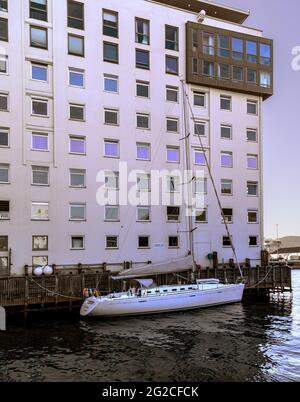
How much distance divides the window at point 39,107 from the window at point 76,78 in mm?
3369

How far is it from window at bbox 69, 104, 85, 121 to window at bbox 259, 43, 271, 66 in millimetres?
22473

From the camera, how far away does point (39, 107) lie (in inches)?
1591

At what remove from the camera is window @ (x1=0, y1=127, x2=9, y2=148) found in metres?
38.7

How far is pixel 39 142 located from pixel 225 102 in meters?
21.7

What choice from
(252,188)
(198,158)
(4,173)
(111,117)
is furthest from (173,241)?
(4,173)

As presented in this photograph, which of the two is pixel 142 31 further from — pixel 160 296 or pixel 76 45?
pixel 160 296

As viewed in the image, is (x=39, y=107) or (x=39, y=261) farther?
(x=39, y=107)

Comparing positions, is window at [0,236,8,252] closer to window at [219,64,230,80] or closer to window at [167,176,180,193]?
window at [167,176,180,193]

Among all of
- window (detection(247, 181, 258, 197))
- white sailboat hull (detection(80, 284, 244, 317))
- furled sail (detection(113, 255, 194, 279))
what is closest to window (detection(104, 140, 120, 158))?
furled sail (detection(113, 255, 194, 279))

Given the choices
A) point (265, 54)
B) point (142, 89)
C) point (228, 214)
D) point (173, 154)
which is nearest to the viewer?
point (142, 89)

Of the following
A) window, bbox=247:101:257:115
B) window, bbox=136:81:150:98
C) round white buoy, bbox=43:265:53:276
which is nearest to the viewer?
round white buoy, bbox=43:265:53:276

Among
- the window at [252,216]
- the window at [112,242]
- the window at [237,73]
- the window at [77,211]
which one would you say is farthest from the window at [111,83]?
the window at [252,216]

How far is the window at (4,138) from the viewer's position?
127 ft

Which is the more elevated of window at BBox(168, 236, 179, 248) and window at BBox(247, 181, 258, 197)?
window at BBox(247, 181, 258, 197)
